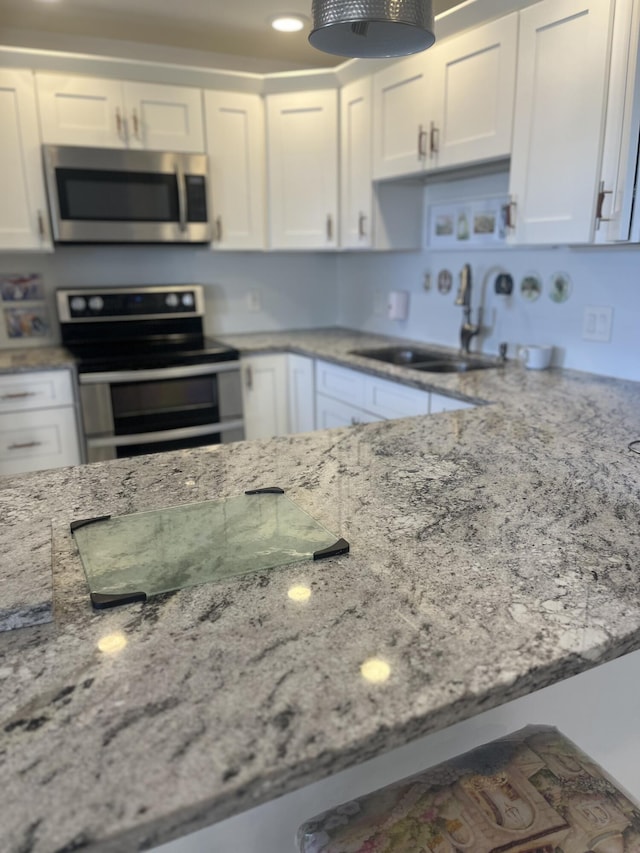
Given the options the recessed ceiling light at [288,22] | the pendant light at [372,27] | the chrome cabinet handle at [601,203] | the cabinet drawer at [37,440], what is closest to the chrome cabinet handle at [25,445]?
the cabinet drawer at [37,440]

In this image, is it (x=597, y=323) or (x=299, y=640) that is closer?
(x=299, y=640)

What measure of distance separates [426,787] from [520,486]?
0.58 meters

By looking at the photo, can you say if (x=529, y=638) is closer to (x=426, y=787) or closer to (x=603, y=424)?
(x=426, y=787)

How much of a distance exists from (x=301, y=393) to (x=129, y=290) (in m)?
1.05

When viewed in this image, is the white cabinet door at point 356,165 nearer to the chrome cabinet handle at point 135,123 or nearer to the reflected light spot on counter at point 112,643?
the chrome cabinet handle at point 135,123

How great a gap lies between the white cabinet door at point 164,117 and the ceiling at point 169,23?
27 centimetres

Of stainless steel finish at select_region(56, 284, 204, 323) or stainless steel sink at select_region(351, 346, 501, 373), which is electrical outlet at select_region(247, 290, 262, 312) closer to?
stainless steel finish at select_region(56, 284, 204, 323)

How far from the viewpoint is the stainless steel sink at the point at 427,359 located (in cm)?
276

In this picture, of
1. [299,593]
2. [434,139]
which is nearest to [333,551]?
[299,593]

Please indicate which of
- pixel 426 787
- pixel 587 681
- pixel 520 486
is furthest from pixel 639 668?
pixel 426 787

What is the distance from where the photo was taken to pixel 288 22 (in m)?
2.77

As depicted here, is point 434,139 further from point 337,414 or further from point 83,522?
point 83,522

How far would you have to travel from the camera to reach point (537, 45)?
2.02 m

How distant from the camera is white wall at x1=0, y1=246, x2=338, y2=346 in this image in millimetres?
3186
